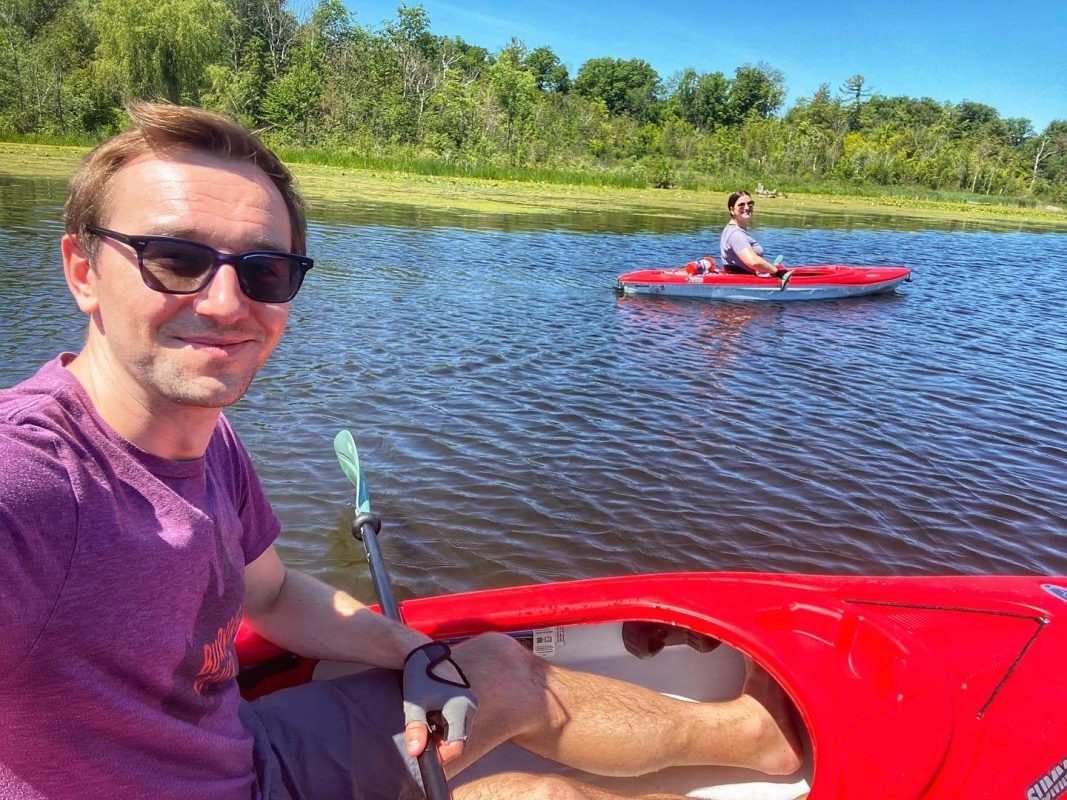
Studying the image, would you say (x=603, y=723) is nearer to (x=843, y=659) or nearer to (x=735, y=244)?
(x=843, y=659)

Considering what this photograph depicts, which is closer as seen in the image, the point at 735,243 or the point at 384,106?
the point at 735,243

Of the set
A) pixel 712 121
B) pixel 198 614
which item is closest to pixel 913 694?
pixel 198 614

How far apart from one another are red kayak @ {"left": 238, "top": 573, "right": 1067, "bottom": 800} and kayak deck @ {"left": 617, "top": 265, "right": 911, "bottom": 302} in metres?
8.19

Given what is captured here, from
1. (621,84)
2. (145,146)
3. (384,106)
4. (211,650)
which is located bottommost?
(211,650)

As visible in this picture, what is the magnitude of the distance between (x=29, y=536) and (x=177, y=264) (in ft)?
1.69

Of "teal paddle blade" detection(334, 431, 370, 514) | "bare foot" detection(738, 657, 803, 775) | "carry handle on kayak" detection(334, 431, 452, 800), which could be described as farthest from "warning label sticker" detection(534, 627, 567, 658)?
"teal paddle blade" detection(334, 431, 370, 514)

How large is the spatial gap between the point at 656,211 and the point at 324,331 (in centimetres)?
1982

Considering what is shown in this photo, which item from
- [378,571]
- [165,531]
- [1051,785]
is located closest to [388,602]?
[378,571]

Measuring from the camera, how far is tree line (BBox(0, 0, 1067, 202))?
32.7m

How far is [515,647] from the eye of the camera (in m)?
2.14

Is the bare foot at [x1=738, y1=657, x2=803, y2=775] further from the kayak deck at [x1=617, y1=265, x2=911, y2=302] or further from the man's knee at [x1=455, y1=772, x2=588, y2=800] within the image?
the kayak deck at [x1=617, y1=265, x2=911, y2=302]

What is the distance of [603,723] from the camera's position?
210cm

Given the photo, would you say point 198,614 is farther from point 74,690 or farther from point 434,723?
point 434,723

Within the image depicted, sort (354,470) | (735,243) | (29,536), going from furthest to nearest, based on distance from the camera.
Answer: (735,243), (354,470), (29,536)
